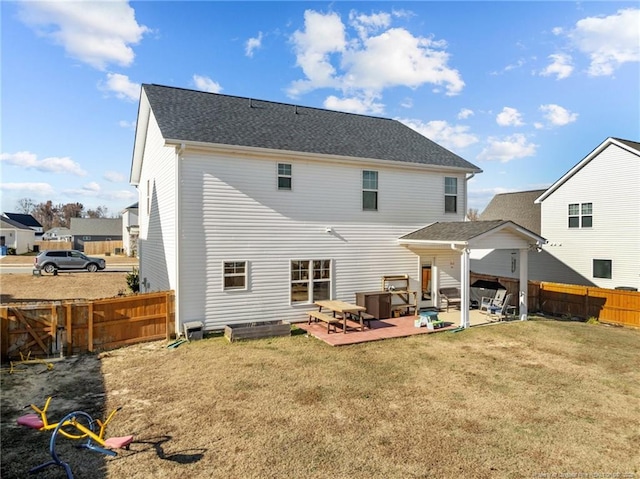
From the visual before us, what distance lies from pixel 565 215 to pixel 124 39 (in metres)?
22.9

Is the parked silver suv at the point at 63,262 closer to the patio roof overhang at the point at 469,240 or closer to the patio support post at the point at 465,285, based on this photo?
the patio roof overhang at the point at 469,240

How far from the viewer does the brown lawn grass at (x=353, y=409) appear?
490 cm

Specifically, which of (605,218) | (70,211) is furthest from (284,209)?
(70,211)

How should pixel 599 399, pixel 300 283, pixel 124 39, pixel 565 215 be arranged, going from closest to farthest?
1. pixel 599 399
2. pixel 124 39
3. pixel 300 283
4. pixel 565 215

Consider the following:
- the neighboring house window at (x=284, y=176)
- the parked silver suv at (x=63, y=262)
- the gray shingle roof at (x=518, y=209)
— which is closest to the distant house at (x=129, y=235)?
the parked silver suv at (x=63, y=262)

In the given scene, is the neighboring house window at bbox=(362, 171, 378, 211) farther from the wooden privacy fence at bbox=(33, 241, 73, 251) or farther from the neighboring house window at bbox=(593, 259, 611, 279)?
the wooden privacy fence at bbox=(33, 241, 73, 251)

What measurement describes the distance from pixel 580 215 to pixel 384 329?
1530 cm

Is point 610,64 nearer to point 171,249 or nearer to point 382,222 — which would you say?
point 382,222

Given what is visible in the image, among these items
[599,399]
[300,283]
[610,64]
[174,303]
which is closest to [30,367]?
[174,303]

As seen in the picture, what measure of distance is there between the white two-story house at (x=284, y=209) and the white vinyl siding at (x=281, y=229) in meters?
0.04

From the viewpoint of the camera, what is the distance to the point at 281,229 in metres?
12.8

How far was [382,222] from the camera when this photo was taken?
1461 centimetres

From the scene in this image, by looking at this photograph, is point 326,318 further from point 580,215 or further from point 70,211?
point 70,211

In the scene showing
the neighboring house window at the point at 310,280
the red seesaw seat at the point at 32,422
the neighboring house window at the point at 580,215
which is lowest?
the red seesaw seat at the point at 32,422
